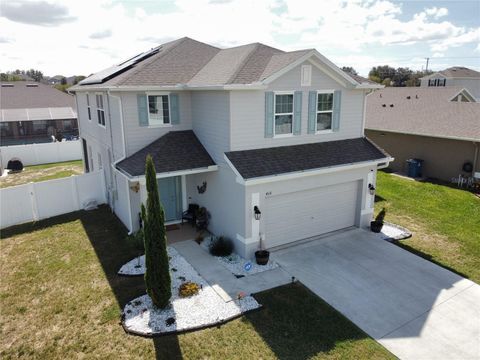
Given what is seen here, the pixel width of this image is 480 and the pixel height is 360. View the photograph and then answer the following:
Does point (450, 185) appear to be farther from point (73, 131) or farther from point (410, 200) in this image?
point (73, 131)

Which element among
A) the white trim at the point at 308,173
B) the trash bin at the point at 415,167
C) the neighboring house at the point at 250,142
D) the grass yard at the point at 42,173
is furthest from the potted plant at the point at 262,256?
the grass yard at the point at 42,173

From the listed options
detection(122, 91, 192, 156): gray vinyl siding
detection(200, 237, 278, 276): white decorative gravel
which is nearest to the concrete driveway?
detection(200, 237, 278, 276): white decorative gravel

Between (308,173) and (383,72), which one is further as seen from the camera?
(383,72)

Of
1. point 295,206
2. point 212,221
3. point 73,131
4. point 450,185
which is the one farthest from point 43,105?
point 450,185

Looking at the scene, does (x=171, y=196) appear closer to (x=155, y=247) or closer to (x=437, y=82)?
(x=155, y=247)

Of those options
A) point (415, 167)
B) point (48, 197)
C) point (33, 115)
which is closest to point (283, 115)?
point (48, 197)

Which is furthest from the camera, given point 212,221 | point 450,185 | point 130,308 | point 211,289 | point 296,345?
point 450,185
